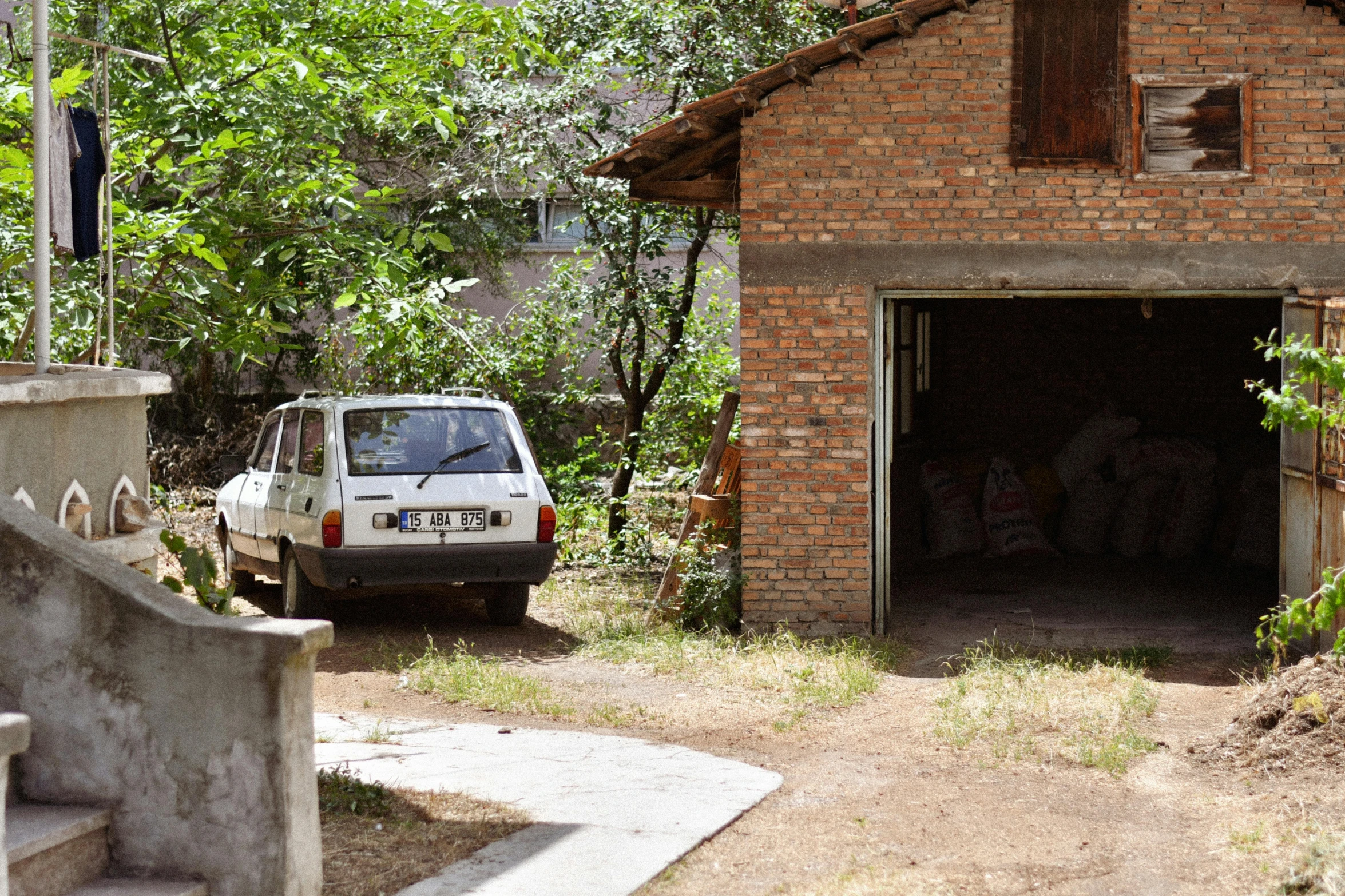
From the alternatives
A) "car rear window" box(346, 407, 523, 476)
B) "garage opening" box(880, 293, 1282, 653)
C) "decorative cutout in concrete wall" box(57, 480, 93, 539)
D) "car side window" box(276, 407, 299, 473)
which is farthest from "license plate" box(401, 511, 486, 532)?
"decorative cutout in concrete wall" box(57, 480, 93, 539)

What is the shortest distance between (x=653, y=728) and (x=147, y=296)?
446 centimetres

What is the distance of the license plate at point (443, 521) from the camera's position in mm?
9695

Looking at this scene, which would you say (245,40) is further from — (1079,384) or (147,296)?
(1079,384)

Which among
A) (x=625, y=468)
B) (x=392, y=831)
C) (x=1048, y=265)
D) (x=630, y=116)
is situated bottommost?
(x=392, y=831)

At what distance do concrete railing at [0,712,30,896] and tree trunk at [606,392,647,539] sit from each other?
994cm

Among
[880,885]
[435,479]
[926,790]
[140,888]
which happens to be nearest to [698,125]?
[435,479]

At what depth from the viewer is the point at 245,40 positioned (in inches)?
423

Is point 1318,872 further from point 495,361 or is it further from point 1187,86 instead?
Result: point 495,361

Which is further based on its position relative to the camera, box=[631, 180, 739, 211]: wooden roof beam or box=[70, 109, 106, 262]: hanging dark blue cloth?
box=[631, 180, 739, 211]: wooden roof beam

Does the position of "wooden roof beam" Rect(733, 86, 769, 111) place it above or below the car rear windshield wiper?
above

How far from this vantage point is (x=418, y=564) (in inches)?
380

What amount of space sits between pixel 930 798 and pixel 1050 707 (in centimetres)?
174

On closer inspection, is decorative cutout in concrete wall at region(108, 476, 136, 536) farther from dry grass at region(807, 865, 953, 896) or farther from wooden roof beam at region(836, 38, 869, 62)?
wooden roof beam at region(836, 38, 869, 62)

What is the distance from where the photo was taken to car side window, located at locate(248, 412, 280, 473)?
36.9ft
